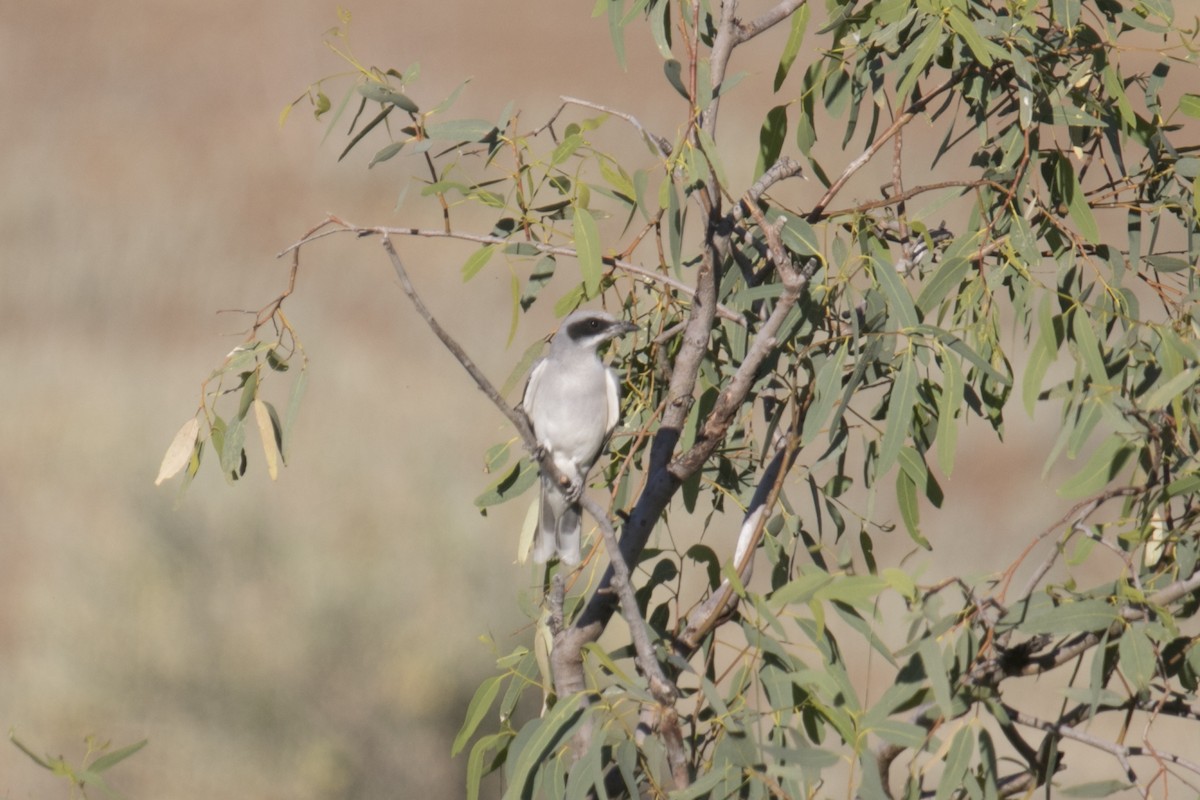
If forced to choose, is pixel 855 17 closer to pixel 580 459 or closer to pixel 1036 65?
pixel 1036 65

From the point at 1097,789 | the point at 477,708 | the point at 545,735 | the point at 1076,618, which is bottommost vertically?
the point at 1097,789

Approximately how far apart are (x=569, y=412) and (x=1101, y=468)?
1.71m

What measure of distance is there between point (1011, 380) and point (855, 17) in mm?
700

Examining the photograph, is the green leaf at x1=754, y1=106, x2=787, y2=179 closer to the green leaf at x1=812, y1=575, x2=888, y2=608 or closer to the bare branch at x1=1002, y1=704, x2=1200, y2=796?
the green leaf at x1=812, y1=575, x2=888, y2=608

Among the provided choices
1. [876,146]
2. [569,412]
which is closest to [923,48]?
[876,146]

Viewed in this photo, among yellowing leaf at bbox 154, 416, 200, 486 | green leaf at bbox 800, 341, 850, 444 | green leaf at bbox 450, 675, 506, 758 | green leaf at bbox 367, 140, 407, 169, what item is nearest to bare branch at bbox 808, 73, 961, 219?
green leaf at bbox 800, 341, 850, 444

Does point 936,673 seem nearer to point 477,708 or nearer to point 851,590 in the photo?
point 851,590

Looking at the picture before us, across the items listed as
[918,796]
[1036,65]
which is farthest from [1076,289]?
[918,796]

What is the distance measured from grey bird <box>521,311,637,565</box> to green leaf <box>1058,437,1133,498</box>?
137 centimetres

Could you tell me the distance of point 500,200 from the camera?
89.5 inches

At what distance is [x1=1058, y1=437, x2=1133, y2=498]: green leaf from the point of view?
75.9 inches

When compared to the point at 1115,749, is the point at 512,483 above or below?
above

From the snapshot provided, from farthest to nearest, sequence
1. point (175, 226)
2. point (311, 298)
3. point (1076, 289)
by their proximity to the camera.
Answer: point (175, 226)
point (311, 298)
point (1076, 289)

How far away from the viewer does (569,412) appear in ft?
11.3
